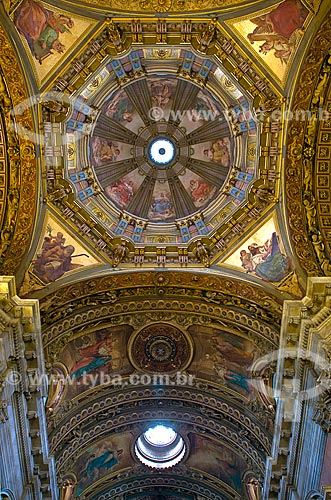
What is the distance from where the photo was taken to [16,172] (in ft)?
46.1

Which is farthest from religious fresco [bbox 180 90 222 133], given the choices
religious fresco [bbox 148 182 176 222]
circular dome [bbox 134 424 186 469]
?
circular dome [bbox 134 424 186 469]

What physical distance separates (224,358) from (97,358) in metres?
4.13

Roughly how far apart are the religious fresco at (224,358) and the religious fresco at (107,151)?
246 inches

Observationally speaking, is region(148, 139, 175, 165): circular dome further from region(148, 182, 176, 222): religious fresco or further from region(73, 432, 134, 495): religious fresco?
region(73, 432, 134, 495): religious fresco

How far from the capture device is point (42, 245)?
14828mm

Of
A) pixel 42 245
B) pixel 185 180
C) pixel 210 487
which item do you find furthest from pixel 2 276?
pixel 210 487

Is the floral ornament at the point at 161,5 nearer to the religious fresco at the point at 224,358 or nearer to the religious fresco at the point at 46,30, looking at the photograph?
the religious fresco at the point at 46,30

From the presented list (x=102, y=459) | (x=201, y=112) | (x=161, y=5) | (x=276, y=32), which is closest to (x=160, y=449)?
(x=102, y=459)

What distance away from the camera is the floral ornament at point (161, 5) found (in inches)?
510

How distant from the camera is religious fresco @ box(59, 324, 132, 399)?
16.2 metres

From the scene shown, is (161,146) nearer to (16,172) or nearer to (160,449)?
(16,172)

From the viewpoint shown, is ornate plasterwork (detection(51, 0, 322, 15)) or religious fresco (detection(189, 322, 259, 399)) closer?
ornate plasterwork (detection(51, 0, 322, 15))

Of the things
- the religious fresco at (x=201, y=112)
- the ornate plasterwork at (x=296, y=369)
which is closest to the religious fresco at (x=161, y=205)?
the religious fresco at (x=201, y=112)

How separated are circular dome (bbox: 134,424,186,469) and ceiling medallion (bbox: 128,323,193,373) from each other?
111 inches
